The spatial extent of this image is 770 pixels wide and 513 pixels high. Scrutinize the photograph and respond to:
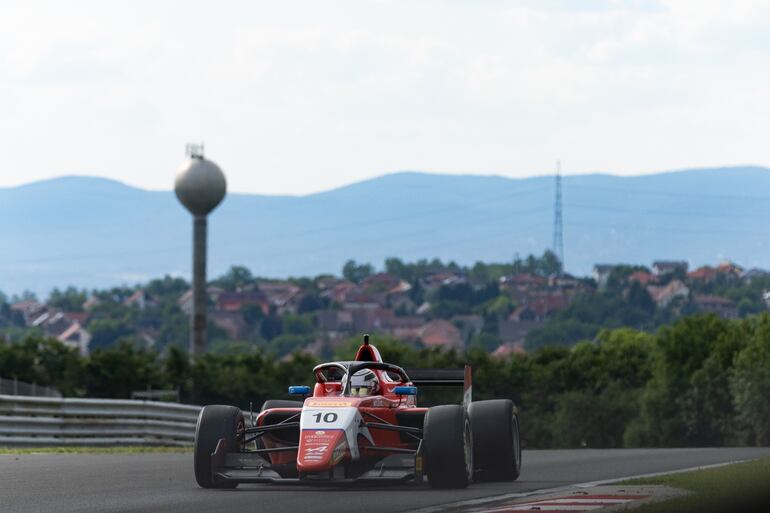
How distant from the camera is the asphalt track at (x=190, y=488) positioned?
14.2 metres

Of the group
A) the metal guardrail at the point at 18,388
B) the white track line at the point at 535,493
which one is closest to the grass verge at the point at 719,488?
the white track line at the point at 535,493

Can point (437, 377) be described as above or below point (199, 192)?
below

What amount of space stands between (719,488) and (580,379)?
90859mm

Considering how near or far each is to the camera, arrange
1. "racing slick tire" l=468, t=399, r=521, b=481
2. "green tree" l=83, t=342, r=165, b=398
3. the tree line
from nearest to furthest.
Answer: "racing slick tire" l=468, t=399, r=521, b=481, "green tree" l=83, t=342, r=165, b=398, the tree line

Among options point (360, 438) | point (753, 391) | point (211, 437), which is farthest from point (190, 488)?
point (753, 391)

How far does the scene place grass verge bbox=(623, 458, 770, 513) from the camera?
13570 mm

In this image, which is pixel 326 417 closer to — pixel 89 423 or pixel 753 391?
pixel 89 423

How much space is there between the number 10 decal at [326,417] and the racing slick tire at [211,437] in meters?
0.96

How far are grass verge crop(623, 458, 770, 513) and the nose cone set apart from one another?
2802 inches

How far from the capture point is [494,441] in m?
17.5

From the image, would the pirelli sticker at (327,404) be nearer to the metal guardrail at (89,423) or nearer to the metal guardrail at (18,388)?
the metal guardrail at (89,423)

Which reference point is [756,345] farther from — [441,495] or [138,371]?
[441,495]

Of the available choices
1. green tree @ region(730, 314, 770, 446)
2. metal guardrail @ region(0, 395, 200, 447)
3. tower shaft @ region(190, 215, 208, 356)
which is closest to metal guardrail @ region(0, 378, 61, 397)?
metal guardrail @ region(0, 395, 200, 447)

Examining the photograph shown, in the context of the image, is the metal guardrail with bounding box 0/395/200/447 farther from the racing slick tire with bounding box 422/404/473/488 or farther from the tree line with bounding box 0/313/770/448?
the tree line with bounding box 0/313/770/448
